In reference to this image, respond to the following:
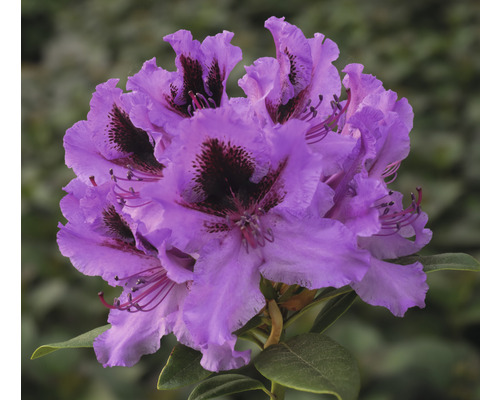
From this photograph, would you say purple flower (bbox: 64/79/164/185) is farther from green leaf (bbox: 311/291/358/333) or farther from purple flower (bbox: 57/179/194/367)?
green leaf (bbox: 311/291/358/333)

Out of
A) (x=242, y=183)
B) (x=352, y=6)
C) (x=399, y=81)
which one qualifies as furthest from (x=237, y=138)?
(x=352, y=6)

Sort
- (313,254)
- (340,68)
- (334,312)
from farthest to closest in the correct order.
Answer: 1. (340,68)
2. (334,312)
3. (313,254)

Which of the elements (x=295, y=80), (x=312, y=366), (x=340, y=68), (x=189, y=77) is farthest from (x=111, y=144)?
(x=340, y=68)

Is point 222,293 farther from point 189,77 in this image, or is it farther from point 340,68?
point 340,68

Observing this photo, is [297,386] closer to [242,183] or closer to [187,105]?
[242,183]

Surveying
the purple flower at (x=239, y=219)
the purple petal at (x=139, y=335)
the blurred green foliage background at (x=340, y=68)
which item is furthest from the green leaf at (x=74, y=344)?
the blurred green foliage background at (x=340, y=68)

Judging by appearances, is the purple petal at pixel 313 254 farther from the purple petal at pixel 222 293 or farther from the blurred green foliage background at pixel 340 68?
the blurred green foliage background at pixel 340 68

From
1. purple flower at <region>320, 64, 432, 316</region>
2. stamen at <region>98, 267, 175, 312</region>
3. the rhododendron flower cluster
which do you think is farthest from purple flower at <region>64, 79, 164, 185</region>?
purple flower at <region>320, 64, 432, 316</region>
